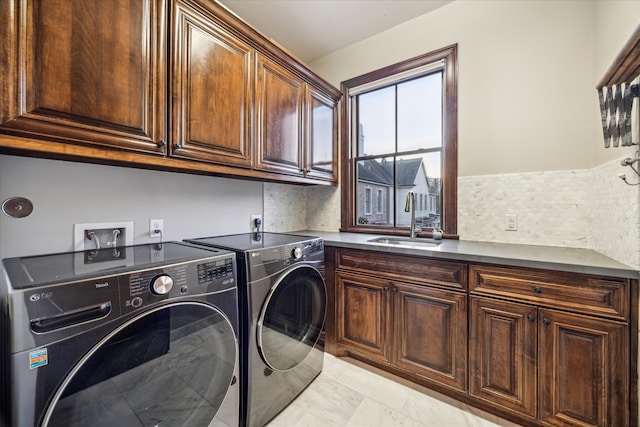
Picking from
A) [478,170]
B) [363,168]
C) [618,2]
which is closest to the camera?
[618,2]

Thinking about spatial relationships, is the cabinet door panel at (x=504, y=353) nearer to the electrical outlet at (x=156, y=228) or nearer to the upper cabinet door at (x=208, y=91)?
the upper cabinet door at (x=208, y=91)

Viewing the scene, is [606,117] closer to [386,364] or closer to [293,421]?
[386,364]

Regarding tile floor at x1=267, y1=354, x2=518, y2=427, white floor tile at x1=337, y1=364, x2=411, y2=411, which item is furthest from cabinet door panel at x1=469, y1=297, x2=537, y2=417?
white floor tile at x1=337, y1=364, x2=411, y2=411

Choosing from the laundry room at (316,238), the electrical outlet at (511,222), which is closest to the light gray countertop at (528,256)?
the laundry room at (316,238)

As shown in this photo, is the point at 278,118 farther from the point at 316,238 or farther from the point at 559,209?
the point at 559,209

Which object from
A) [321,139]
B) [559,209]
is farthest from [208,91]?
[559,209]

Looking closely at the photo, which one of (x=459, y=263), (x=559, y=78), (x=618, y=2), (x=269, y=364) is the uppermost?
(x=618, y=2)

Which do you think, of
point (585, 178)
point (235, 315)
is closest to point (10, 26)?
point (235, 315)

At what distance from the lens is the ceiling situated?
201 cm

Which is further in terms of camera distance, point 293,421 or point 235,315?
point 293,421

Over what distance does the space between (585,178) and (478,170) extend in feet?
1.87

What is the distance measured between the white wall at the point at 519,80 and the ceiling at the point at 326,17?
193 millimetres

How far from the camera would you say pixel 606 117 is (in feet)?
3.95

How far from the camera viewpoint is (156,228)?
5.34ft
